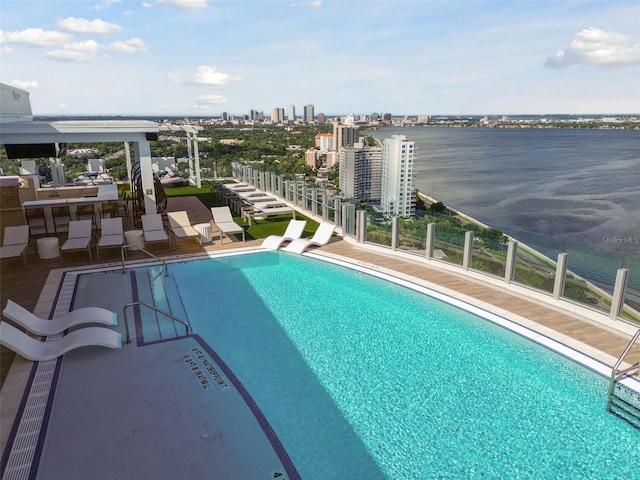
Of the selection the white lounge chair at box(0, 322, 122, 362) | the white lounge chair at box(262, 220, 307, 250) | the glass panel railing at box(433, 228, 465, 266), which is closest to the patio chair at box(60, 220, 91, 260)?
the white lounge chair at box(262, 220, 307, 250)

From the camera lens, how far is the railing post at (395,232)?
32.4ft

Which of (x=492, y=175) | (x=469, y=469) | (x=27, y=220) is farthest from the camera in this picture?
(x=492, y=175)

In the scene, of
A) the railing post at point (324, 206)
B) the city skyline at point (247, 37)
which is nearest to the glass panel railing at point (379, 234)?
the railing post at point (324, 206)

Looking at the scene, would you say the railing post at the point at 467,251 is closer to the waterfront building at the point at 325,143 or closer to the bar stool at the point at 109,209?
the bar stool at the point at 109,209

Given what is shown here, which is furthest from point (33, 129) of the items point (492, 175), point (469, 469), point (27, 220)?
point (492, 175)

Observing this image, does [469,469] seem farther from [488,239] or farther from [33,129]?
[33,129]

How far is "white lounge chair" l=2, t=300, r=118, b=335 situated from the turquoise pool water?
1.31 metres

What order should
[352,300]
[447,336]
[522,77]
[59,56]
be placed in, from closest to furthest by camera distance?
1. [447,336]
2. [352,300]
3. [59,56]
4. [522,77]

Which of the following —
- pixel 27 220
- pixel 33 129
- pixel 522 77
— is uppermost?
A: pixel 522 77

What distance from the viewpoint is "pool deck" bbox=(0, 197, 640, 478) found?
5426 mm

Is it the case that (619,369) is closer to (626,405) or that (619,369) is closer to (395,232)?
(626,405)

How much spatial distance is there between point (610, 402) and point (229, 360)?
453 centimetres

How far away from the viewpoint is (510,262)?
779cm

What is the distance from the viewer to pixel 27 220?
38.1 ft
